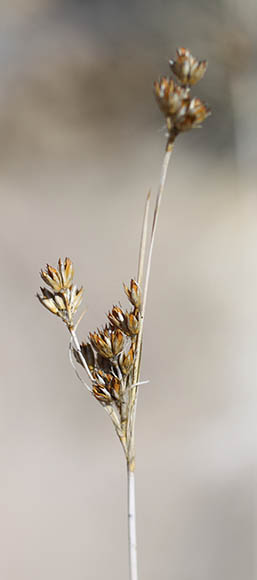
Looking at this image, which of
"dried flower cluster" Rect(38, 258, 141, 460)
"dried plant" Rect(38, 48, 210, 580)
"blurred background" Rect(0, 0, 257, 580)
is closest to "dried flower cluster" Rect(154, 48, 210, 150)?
"dried plant" Rect(38, 48, 210, 580)

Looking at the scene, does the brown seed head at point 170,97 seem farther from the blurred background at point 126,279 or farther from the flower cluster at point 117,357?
the blurred background at point 126,279

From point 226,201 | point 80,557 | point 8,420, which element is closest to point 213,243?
point 226,201

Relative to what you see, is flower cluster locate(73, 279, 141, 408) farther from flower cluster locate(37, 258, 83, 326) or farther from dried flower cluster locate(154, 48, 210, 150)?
dried flower cluster locate(154, 48, 210, 150)

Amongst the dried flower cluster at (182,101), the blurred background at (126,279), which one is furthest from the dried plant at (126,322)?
the blurred background at (126,279)

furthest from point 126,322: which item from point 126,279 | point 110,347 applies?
point 126,279

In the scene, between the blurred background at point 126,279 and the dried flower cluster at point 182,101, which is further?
the blurred background at point 126,279

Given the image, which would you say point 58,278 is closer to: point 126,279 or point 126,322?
point 126,322
